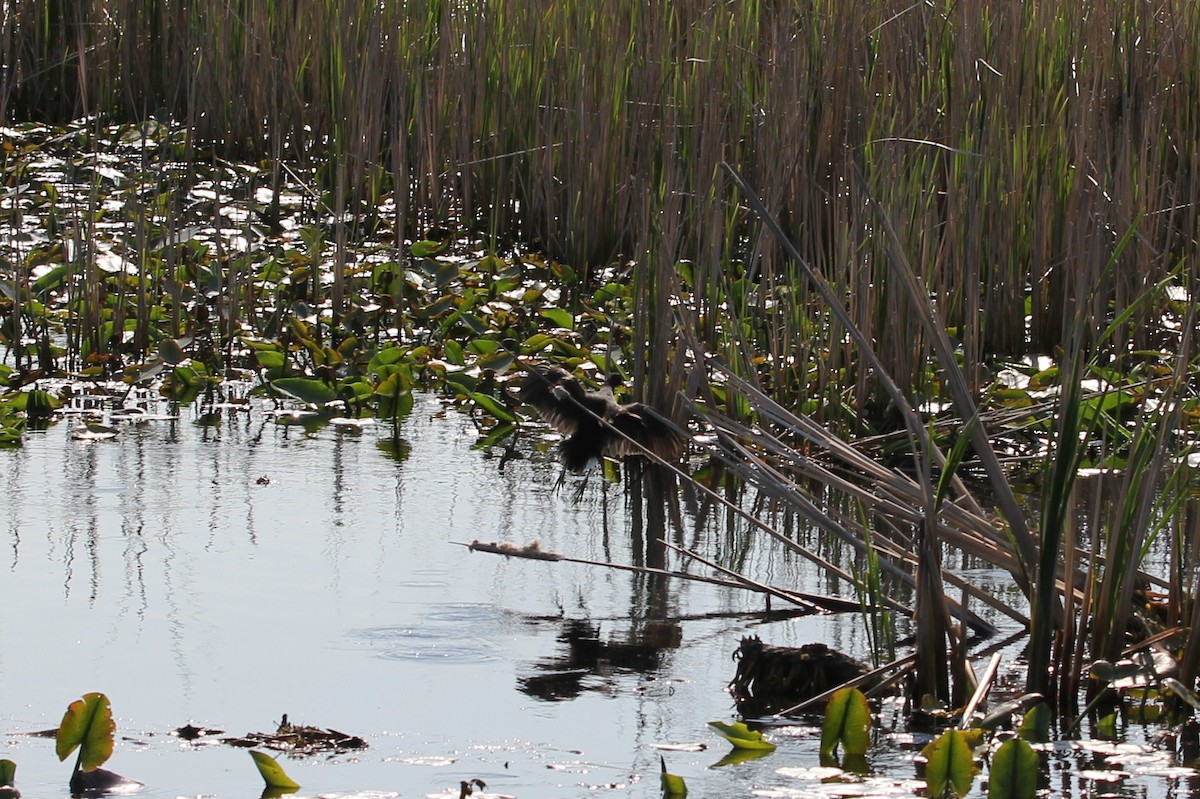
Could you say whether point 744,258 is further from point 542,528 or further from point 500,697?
point 500,697

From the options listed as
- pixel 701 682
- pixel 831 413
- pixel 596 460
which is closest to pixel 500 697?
pixel 701 682

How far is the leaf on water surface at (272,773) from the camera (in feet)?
6.28

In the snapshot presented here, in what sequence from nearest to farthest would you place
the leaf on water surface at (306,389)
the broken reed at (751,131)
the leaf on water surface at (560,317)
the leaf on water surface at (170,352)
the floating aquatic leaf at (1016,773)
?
the floating aquatic leaf at (1016,773)
the broken reed at (751,131)
the leaf on water surface at (306,389)
the leaf on water surface at (170,352)
the leaf on water surface at (560,317)

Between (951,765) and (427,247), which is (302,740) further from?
(427,247)

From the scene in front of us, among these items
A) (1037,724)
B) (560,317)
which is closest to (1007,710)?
(1037,724)

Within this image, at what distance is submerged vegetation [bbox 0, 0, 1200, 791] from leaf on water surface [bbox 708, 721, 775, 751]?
315 millimetres

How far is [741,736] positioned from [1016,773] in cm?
36

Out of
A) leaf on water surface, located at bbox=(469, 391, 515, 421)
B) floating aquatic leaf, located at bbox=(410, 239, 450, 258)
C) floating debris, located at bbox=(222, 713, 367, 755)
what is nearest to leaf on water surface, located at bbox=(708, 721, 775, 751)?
floating debris, located at bbox=(222, 713, 367, 755)

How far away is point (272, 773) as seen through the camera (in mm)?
1916

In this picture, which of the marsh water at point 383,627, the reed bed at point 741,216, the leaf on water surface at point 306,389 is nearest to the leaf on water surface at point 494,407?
the reed bed at point 741,216

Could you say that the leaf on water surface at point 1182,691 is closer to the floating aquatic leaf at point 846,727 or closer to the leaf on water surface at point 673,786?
the floating aquatic leaf at point 846,727

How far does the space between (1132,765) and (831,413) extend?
1.92 m

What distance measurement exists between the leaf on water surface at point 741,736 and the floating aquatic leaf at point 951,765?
9.3 inches

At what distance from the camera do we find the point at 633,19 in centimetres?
548
